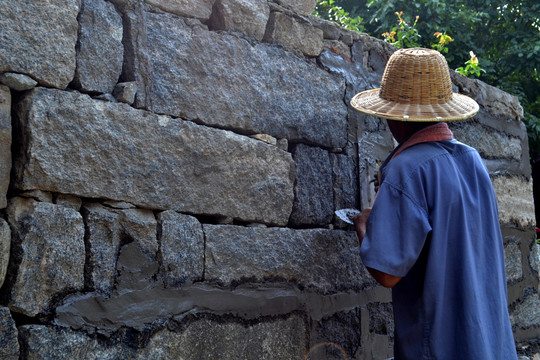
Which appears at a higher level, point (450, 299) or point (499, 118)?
point (499, 118)

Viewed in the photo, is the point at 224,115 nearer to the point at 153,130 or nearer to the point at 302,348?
the point at 153,130

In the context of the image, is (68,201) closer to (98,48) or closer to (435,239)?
(98,48)

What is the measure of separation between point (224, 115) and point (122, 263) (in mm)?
715

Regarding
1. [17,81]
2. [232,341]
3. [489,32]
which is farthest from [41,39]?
[489,32]

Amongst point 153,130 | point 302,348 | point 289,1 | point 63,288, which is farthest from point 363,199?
point 63,288

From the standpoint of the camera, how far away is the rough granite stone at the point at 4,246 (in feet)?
5.29

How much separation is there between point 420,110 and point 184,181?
0.87 m

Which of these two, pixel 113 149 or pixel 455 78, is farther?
pixel 455 78

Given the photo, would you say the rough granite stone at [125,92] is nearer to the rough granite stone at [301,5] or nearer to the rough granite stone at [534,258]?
the rough granite stone at [301,5]

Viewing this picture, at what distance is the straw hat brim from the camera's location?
6.67 ft

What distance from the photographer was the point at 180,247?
2062mm

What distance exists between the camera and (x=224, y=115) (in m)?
2.29

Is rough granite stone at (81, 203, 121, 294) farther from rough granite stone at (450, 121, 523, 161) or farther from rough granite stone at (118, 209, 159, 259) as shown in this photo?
rough granite stone at (450, 121, 523, 161)

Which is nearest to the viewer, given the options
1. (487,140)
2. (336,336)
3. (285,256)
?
(285,256)
